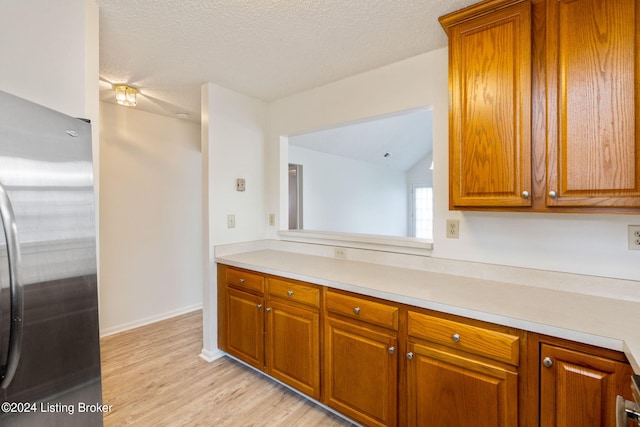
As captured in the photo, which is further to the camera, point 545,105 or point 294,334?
point 294,334

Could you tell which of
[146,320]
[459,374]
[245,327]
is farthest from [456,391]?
[146,320]

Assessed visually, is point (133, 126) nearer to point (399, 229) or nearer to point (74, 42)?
point (74, 42)

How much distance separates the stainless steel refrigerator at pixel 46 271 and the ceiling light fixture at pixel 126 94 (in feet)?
5.82

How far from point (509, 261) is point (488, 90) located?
0.94m

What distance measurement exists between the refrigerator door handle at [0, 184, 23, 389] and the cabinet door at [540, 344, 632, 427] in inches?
68.4

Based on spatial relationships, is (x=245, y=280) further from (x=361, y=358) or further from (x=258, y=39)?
(x=258, y=39)

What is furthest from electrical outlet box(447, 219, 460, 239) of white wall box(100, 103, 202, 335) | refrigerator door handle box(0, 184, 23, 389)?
white wall box(100, 103, 202, 335)

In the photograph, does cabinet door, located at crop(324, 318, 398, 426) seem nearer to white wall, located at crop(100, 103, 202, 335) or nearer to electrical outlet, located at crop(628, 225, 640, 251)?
electrical outlet, located at crop(628, 225, 640, 251)

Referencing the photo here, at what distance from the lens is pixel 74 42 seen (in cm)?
145

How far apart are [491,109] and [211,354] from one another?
2670 millimetres

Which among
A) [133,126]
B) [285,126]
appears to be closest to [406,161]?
[285,126]

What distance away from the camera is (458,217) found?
1.88 metres

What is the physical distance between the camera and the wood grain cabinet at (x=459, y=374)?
1225 millimetres

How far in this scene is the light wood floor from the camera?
1.84m
